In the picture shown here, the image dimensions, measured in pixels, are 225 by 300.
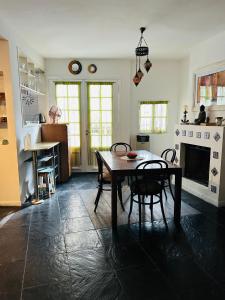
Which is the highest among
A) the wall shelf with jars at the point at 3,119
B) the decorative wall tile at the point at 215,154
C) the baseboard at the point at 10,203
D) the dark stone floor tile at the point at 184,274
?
the wall shelf with jars at the point at 3,119

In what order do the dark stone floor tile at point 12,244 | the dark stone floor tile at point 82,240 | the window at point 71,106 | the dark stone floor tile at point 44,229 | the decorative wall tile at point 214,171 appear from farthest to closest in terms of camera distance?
the window at point 71,106 → the decorative wall tile at point 214,171 → the dark stone floor tile at point 44,229 → the dark stone floor tile at point 82,240 → the dark stone floor tile at point 12,244

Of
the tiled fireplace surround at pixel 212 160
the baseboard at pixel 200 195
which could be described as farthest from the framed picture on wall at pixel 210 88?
the baseboard at pixel 200 195

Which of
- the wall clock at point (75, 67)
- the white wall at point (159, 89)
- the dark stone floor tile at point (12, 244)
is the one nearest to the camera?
the dark stone floor tile at point (12, 244)

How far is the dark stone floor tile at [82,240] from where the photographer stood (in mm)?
2455

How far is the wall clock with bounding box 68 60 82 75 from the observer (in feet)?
16.9

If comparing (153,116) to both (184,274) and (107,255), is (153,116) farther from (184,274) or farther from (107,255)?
(184,274)

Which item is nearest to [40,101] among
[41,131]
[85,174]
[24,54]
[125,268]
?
[41,131]

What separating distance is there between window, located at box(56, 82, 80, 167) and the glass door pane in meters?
0.29

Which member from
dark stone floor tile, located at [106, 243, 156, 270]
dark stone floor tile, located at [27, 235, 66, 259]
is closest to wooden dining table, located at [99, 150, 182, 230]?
dark stone floor tile, located at [106, 243, 156, 270]

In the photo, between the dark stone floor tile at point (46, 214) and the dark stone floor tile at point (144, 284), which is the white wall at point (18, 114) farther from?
the dark stone floor tile at point (144, 284)

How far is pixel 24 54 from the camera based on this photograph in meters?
3.80

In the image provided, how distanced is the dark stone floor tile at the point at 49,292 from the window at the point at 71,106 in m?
3.61

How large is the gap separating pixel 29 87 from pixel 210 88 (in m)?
3.25

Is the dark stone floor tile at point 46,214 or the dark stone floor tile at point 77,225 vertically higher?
the dark stone floor tile at point 46,214
